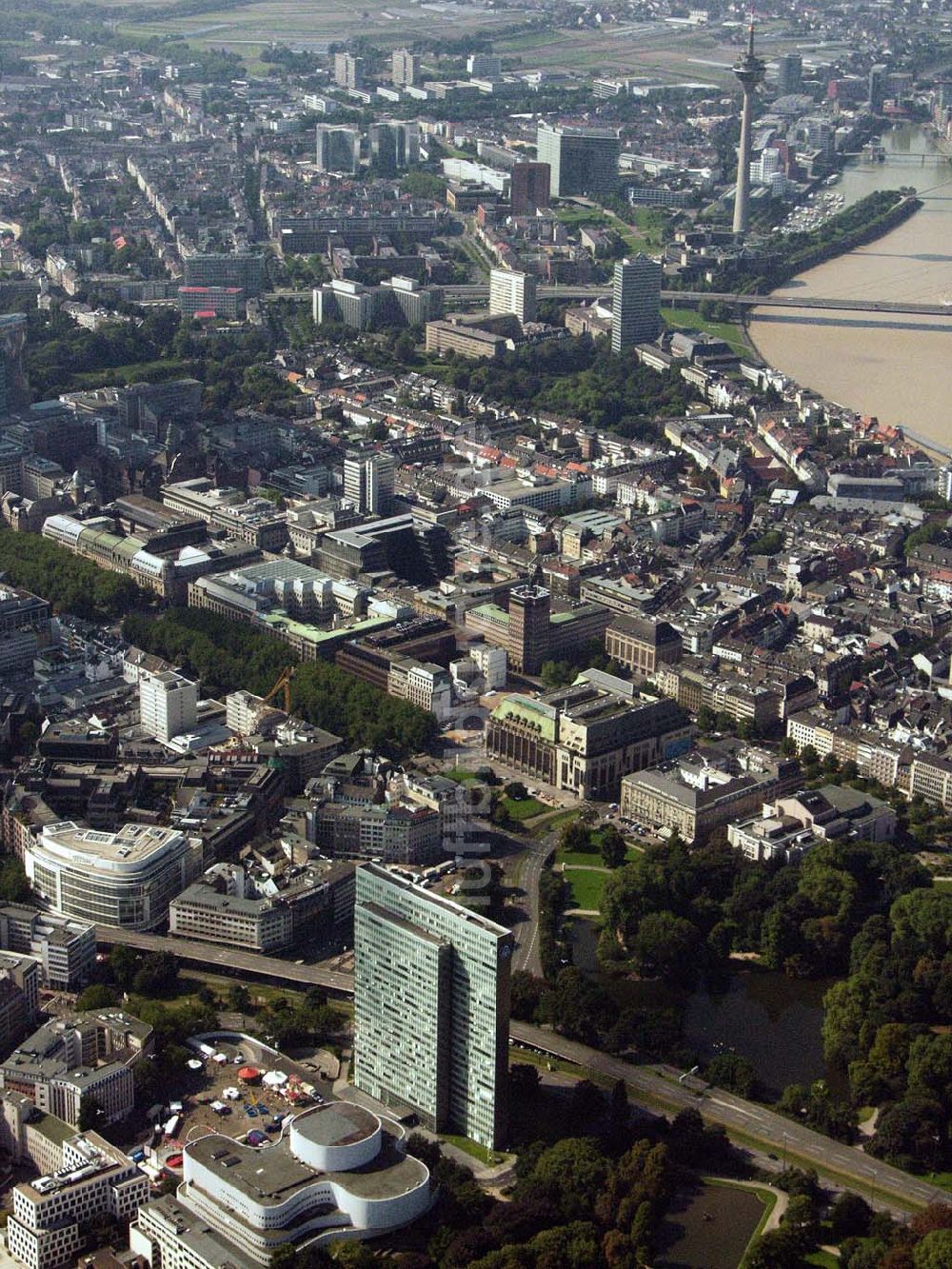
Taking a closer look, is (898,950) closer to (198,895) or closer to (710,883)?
(710,883)

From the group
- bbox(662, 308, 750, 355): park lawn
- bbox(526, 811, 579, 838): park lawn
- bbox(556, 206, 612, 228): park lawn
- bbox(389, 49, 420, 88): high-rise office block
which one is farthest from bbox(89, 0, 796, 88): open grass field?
bbox(526, 811, 579, 838): park lawn

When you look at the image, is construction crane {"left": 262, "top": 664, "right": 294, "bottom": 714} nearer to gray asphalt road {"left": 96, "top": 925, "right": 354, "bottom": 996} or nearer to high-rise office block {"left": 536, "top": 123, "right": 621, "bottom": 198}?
gray asphalt road {"left": 96, "top": 925, "right": 354, "bottom": 996}

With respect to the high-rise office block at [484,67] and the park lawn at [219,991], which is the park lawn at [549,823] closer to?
the park lawn at [219,991]

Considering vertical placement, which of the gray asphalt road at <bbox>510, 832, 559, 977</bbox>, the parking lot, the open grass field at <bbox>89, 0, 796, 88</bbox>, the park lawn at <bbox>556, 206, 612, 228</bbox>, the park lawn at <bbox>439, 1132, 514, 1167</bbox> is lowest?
the gray asphalt road at <bbox>510, 832, 559, 977</bbox>

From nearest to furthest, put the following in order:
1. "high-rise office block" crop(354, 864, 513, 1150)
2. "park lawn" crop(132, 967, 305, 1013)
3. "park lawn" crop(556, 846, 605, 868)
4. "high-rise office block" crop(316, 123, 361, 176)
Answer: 1. "high-rise office block" crop(354, 864, 513, 1150)
2. "park lawn" crop(132, 967, 305, 1013)
3. "park lawn" crop(556, 846, 605, 868)
4. "high-rise office block" crop(316, 123, 361, 176)

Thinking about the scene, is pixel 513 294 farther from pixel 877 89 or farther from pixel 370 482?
pixel 877 89

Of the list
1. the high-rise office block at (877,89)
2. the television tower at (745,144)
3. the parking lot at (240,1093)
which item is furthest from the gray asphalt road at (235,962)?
the high-rise office block at (877,89)

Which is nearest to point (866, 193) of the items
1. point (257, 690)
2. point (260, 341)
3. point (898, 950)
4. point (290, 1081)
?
point (260, 341)

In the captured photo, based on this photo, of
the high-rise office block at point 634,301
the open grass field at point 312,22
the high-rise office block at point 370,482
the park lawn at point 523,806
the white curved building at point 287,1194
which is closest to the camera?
the white curved building at point 287,1194
